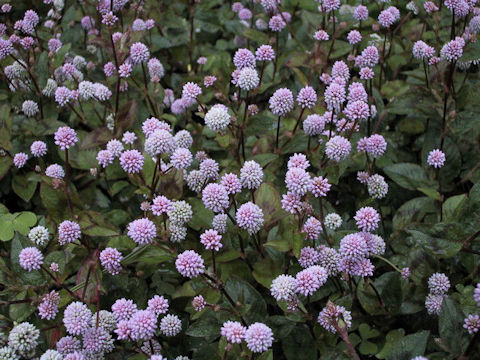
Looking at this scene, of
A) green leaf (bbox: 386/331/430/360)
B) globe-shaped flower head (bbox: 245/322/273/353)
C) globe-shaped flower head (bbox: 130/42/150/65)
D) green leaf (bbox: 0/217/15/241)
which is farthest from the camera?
globe-shaped flower head (bbox: 130/42/150/65)

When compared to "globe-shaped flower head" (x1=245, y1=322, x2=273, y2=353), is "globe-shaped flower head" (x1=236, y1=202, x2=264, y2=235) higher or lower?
higher

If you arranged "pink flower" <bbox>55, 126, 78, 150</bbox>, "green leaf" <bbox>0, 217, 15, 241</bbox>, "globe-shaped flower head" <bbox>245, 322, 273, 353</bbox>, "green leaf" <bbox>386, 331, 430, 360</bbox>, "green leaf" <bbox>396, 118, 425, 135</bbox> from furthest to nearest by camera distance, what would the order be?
"green leaf" <bbox>396, 118, 425, 135</bbox> < "green leaf" <bbox>0, 217, 15, 241</bbox> < "pink flower" <bbox>55, 126, 78, 150</bbox> < "green leaf" <bbox>386, 331, 430, 360</bbox> < "globe-shaped flower head" <bbox>245, 322, 273, 353</bbox>

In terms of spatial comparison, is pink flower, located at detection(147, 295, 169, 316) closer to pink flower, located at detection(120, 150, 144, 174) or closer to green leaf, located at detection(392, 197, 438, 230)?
pink flower, located at detection(120, 150, 144, 174)

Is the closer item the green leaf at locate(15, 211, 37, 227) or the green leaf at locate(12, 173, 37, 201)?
the green leaf at locate(15, 211, 37, 227)

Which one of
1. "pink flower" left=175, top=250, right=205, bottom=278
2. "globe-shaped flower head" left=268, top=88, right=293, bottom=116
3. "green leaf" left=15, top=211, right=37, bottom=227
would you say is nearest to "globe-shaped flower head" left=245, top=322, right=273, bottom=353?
"pink flower" left=175, top=250, right=205, bottom=278

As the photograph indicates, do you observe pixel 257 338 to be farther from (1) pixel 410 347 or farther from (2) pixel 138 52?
(2) pixel 138 52

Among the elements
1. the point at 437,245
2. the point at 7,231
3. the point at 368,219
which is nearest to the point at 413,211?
the point at 437,245

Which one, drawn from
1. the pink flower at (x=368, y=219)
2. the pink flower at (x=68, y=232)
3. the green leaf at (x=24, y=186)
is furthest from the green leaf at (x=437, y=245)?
the green leaf at (x=24, y=186)

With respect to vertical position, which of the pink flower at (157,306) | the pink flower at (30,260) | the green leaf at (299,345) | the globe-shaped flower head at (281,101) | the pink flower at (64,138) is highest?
the globe-shaped flower head at (281,101)

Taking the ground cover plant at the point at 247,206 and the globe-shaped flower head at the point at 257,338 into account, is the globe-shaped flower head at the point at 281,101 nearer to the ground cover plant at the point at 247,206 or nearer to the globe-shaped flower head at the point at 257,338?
the ground cover plant at the point at 247,206
